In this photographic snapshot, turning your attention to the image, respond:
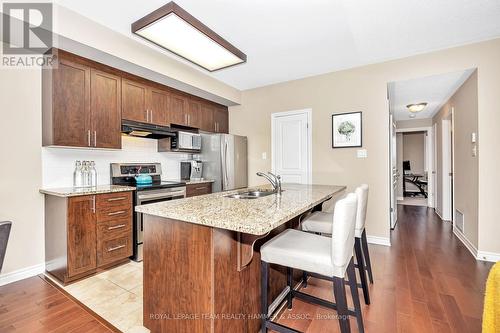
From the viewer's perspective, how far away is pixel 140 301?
1.98 metres

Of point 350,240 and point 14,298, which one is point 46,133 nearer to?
point 14,298

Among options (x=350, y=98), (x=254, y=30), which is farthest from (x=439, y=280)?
(x=254, y=30)

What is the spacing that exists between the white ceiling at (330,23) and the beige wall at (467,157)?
2.58 feet

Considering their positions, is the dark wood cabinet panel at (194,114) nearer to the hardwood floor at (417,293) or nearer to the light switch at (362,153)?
the light switch at (362,153)

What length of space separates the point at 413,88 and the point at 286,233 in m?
3.40

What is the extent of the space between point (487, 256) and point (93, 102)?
16.0 ft

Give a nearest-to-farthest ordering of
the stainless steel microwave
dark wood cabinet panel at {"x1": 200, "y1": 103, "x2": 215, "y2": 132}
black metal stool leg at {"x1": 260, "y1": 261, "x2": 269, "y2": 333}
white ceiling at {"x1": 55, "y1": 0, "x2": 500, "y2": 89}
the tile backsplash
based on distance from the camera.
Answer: black metal stool leg at {"x1": 260, "y1": 261, "x2": 269, "y2": 333}
white ceiling at {"x1": 55, "y1": 0, "x2": 500, "y2": 89}
the tile backsplash
the stainless steel microwave
dark wood cabinet panel at {"x1": 200, "y1": 103, "x2": 215, "y2": 132}

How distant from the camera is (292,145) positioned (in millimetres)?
4086

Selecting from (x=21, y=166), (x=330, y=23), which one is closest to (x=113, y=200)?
(x=21, y=166)

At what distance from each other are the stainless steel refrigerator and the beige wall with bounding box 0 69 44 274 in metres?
2.24

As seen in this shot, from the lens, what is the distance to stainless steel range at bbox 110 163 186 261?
2.81 metres

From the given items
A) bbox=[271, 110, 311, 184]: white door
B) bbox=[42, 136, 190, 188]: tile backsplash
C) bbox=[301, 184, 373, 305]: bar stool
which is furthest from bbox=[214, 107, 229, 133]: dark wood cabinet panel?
bbox=[301, 184, 373, 305]: bar stool

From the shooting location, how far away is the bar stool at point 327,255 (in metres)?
1.25

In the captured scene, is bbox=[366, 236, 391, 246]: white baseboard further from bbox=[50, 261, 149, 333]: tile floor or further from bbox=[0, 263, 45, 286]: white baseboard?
bbox=[0, 263, 45, 286]: white baseboard
